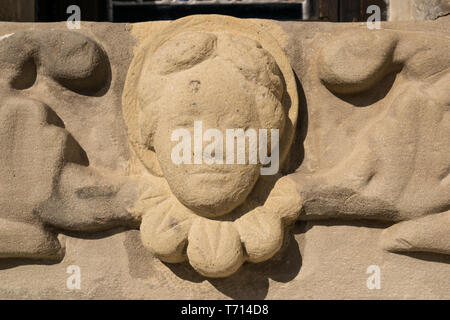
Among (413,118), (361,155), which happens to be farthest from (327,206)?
(413,118)

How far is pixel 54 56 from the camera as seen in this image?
1.20 m

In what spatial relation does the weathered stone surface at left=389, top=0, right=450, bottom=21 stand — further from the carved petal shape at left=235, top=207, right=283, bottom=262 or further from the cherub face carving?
the carved petal shape at left=235, top=207, right=283, bottom=262

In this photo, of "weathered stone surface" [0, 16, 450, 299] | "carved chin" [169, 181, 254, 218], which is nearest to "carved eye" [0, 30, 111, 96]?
"weathered stone surface" [0, 16, 450, 299]

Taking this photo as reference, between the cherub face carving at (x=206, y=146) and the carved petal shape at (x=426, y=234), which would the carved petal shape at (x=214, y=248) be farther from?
the carved petal shape at (x=426, y=234)

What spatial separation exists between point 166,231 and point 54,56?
560 millimetres

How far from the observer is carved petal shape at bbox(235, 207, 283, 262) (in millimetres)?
1109

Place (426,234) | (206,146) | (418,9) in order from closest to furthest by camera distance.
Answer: (206,146)
(426,234)
(418,9)

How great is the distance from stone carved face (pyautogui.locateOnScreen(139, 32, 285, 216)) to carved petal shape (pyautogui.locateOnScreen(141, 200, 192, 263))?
48mm

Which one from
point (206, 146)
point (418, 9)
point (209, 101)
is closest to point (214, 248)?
point (206, 146)

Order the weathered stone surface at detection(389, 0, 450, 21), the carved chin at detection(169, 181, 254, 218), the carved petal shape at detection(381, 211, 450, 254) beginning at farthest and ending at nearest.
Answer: the weathered stone surface at detection(389, 0, 450, 21), the carved petal shape at detection(381, 211, 450, 254), the carved chin at detection(169, 181, 254, 218)

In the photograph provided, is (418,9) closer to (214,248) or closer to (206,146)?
(206,146)

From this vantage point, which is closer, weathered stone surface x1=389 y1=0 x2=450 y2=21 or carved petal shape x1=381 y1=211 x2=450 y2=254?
carved petal shape x1=381 y1=211 x2=450 y2=254

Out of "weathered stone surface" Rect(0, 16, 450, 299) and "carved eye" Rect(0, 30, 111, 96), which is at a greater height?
"carved eye" Rect(0, 30, 111, 96)

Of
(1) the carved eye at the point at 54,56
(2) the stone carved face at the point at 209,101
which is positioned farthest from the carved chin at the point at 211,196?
(1) the carved eye at the point at 54,56
